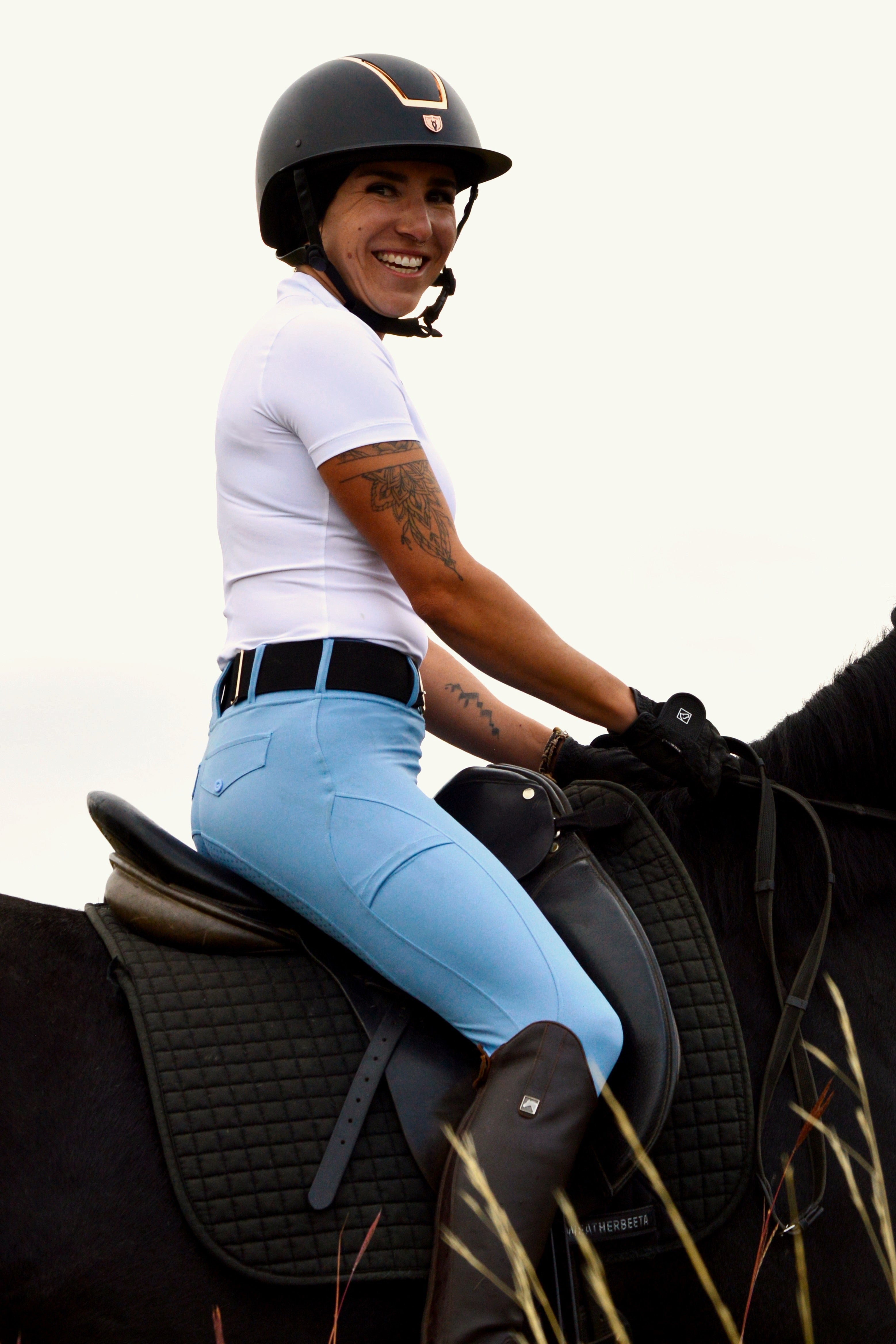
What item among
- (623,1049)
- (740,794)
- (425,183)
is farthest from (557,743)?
(425,183)

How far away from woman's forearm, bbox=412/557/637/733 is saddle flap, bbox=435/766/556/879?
0.20 meters

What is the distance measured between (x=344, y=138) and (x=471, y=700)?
1.47m

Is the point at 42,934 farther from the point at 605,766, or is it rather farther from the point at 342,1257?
the point at 605,766

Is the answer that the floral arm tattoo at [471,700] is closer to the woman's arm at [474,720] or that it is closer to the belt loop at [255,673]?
the woman's arm at [474,720]

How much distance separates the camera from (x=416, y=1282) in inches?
87.5

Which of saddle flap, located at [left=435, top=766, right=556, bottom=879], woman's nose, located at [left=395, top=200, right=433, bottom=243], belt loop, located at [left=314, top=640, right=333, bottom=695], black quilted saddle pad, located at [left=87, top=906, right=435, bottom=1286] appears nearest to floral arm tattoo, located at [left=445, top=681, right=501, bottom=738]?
saddle flap, located at [left=435, top=766, right=556, bottom=879]

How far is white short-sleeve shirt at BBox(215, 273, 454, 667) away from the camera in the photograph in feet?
7.80

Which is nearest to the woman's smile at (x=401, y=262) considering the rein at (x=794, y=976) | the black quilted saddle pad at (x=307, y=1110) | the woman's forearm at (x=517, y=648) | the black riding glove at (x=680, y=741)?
the woman's forearm at (x=517, y=648)

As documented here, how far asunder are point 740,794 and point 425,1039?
1.01 meters

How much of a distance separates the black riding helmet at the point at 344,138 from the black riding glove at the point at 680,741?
1.21 m

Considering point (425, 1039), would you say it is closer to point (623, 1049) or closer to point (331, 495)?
point (623, 1049)

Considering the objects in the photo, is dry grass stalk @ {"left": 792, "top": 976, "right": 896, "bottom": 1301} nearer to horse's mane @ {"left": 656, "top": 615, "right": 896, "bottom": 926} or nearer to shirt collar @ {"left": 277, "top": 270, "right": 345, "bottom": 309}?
horse's mane @ {"left": 656, "top": 615, "right": 896, "bottom": 926}

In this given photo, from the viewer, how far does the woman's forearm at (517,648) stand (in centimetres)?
246

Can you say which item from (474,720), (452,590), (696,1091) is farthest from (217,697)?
(696,1091)
